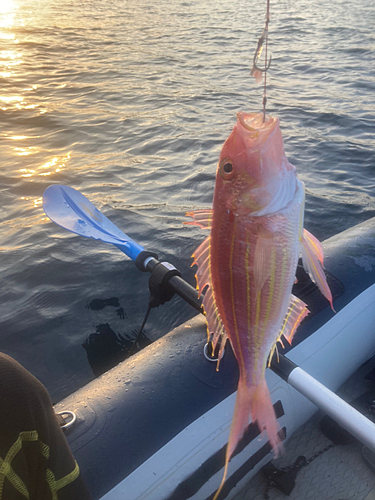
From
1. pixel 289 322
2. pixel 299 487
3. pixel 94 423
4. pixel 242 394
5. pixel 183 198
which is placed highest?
pixel 289 322

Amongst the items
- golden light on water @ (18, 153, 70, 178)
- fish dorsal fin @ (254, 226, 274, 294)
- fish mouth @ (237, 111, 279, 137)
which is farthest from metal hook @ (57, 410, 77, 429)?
golden light on water @ (18, 153, 70, 178)

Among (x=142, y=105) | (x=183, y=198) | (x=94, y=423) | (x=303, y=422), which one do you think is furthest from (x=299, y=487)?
(x=142, y=105)

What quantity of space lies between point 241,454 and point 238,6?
29.7 m

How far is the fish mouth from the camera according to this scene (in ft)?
4.88

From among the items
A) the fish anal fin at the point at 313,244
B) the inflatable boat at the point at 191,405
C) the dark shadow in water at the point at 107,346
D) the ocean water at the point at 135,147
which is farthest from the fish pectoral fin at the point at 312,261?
the ocean water at the point at 135,147

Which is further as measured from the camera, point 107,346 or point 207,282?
point 107,346

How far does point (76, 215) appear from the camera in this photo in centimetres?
420

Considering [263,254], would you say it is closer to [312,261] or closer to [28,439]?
[312,261]

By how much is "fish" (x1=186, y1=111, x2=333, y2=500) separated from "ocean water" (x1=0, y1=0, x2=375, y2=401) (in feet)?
8.97

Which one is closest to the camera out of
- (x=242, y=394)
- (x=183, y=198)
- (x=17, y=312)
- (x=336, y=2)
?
(x=242, y=394)

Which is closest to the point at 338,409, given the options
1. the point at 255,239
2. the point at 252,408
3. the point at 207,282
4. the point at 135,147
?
the point at 252,408

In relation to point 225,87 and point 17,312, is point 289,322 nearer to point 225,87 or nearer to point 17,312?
point 17,312

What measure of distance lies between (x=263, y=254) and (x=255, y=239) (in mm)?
62

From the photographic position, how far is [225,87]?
1160cm
